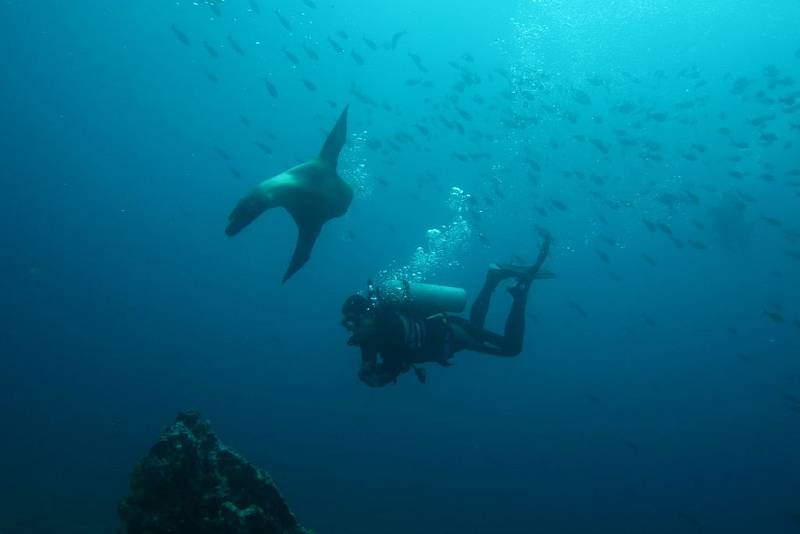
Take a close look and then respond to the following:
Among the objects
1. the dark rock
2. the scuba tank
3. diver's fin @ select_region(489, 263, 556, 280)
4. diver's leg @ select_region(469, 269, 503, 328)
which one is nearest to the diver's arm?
the scuba tank

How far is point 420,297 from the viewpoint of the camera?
6.99 m

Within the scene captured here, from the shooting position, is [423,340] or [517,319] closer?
[423,340]

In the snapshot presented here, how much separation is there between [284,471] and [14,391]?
74.7ft

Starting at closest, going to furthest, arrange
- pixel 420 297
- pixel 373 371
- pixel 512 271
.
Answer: pixel 373 371, pixel 420 297, pixel 512 271

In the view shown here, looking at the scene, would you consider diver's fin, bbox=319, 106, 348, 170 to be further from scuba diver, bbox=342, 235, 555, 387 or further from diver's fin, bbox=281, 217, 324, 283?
scuba diver, bbox=342, 235, 555, 387

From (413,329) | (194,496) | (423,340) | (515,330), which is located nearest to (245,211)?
(194,496)

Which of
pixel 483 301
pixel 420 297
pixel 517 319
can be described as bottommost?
pixel 420 297

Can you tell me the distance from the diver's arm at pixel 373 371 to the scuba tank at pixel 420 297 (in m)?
0.66

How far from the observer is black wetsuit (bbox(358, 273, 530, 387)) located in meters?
6.23

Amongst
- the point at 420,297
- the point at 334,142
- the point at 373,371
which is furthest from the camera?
the point at 420,297

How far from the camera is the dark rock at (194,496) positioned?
4.43m

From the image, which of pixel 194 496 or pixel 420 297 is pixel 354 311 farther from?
pixel 194 496

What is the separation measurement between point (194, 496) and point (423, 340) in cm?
314

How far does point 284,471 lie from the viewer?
29.9 metres
